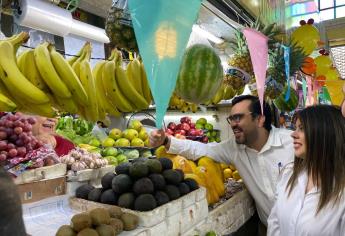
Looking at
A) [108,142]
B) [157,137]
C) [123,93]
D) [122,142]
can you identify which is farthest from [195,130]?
[123,93]

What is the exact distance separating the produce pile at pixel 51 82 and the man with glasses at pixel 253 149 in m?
1.07

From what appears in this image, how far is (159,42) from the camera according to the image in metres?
0.98

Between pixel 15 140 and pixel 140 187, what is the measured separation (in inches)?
31.0

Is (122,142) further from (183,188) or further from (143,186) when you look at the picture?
(143,186)

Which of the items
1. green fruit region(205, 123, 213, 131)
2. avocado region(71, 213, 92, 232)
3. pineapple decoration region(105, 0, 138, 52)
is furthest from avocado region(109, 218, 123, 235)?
green fruit region(205, 123, 213, 131)

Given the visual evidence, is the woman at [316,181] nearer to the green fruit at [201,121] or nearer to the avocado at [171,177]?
the avocado at [171,177]

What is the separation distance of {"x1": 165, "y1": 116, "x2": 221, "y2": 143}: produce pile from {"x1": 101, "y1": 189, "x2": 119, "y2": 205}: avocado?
257cm

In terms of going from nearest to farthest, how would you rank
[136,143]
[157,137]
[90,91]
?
[90,91] → [157,137] → [136,143]

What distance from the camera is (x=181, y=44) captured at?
1005 millimetres

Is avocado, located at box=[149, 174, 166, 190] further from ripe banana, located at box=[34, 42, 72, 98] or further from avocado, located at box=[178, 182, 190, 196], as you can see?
ripe banana, located at box=[34, 42, 72, 98]

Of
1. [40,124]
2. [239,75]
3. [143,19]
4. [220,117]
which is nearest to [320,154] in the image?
[239,75]

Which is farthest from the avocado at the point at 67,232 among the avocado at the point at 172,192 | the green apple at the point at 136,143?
the green apple at the point at 136,143

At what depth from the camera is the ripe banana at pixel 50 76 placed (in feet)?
3.66

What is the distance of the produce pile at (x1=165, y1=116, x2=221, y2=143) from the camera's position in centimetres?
432
